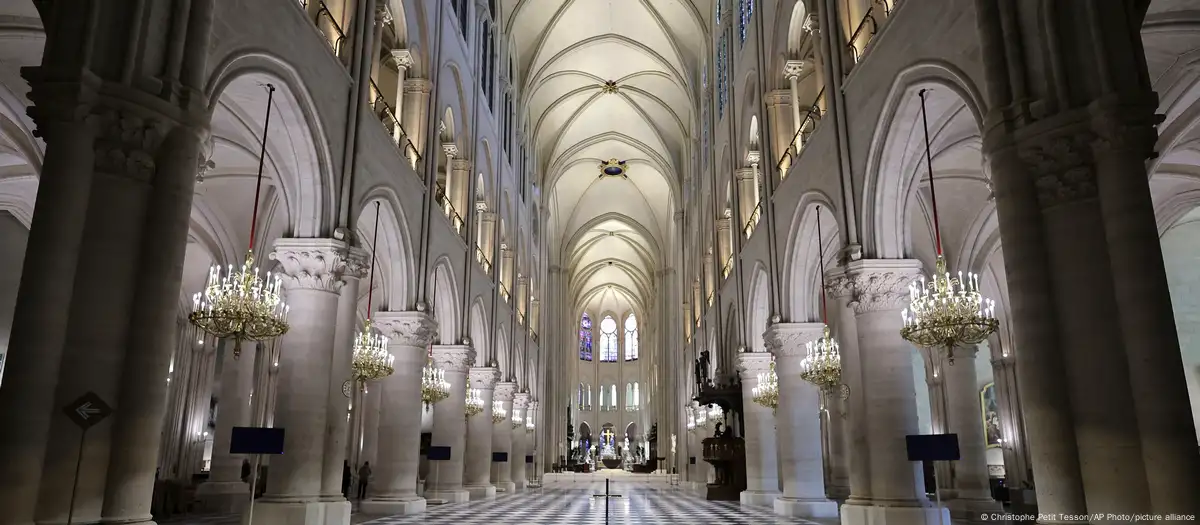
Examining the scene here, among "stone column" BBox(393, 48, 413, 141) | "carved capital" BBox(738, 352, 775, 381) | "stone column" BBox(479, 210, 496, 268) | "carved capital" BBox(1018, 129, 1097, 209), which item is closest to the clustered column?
"stone column" BBox(479, 210, 496, 268)

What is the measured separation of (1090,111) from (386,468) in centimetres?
1248

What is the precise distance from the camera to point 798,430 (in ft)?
50.8

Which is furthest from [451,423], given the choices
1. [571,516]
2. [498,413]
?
[498,413]

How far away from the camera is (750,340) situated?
61.6ft

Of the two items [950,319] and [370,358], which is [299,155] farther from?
[950,319]

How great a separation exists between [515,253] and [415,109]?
39.5ft

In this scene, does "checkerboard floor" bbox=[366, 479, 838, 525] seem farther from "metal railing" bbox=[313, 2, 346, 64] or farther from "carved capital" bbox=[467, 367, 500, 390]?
"metal railing" bbox=[313, 2, 346, 64]

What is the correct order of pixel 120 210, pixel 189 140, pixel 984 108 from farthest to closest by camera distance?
1. pixel 984 108
2. pixel 189 140
3. pixel 120 210

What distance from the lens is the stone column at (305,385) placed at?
33.0ft

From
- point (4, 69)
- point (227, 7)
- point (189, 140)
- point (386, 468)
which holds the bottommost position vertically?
point (386, 468)

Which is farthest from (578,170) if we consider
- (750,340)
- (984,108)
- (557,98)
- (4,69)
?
(984,108)

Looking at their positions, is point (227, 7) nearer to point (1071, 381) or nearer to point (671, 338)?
point (1071, 381)

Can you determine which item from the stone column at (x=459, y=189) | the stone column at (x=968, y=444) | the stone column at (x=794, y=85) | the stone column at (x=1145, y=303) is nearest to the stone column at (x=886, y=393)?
the stone column at (x=968, y=444)

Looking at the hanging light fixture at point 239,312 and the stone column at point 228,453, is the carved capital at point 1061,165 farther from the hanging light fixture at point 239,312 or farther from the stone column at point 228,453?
the stone column at point 228,453
